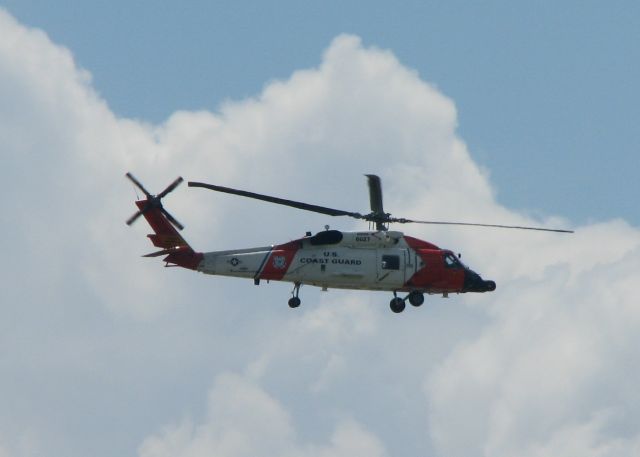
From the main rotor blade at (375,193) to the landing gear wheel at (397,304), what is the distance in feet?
17.3

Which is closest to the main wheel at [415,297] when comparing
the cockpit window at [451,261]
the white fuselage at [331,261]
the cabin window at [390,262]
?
the white fuselage at [331,261]

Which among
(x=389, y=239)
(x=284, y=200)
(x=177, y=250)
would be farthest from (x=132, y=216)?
(x=389, y=239)

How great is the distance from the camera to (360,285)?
92.6 metres

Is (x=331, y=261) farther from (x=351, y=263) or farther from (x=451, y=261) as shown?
(x=451, y=261)

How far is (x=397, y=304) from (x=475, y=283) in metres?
4.93

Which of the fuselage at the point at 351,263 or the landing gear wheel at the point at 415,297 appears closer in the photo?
the fuselage at the point at 351,263

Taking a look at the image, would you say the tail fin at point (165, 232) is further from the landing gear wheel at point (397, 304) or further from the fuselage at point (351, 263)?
the landing gear wheel at point (397, 304)

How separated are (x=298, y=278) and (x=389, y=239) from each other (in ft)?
18.9

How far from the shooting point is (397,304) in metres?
94.9

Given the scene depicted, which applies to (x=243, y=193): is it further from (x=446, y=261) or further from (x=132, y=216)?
(x=446, y=261)

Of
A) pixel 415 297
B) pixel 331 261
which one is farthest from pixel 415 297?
pixel 331 261

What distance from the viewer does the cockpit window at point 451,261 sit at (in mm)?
95688

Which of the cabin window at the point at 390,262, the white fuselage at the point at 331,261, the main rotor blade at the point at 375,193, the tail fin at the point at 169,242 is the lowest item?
the tail fin at the point at 169,242

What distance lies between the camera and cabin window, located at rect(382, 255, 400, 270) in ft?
305
